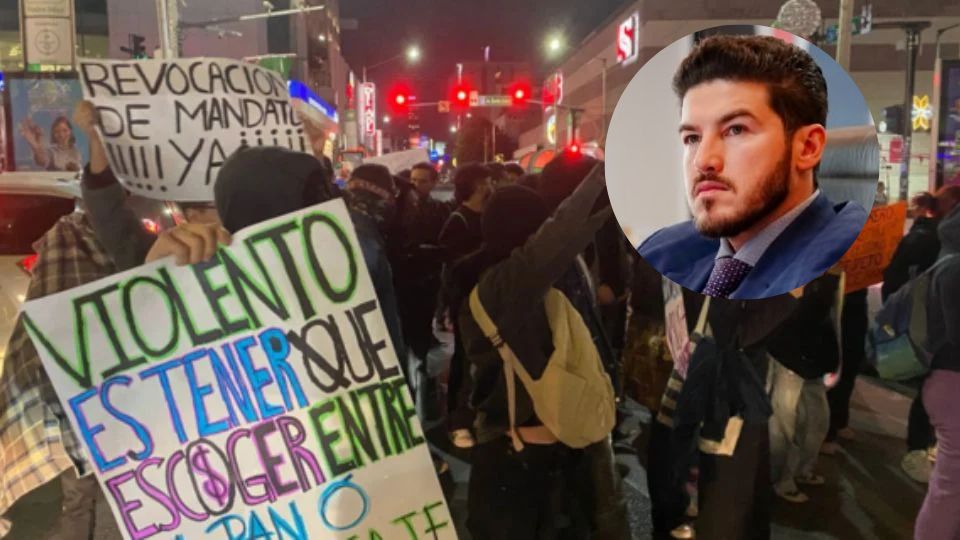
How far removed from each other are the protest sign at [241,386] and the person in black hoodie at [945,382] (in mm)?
2121

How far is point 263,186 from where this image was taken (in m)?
2.30

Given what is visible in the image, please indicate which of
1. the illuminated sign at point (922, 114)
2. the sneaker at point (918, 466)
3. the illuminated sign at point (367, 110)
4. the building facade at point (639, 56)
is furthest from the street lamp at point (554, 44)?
the illuminated sign at point (367, 110)

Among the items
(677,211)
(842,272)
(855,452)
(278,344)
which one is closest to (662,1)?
(677,211)

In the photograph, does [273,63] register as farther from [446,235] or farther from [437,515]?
[437,515]

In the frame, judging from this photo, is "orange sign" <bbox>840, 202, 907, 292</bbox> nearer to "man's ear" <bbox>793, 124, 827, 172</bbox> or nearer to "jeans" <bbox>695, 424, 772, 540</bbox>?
"jeans" <bbox>695, 424, 772, 540</bbox>

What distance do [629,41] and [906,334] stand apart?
2257 millimetres

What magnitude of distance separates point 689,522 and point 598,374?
173 cm

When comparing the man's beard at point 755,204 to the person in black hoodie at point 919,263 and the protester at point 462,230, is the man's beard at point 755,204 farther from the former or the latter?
the person in black hoodie at point 919,263

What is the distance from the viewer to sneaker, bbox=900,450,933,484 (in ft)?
15.7

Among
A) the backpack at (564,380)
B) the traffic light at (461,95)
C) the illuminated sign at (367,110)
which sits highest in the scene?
the illuminated sign at (367,110)

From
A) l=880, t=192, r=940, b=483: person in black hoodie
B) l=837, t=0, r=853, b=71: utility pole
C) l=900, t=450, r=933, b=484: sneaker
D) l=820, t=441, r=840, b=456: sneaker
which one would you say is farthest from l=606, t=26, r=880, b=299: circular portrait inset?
l=820, t=441, r=840, b=456: sneaker

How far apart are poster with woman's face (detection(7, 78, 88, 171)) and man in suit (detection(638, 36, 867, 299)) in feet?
6.01

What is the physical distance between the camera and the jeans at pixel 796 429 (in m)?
3.88

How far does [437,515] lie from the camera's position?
2.33m
